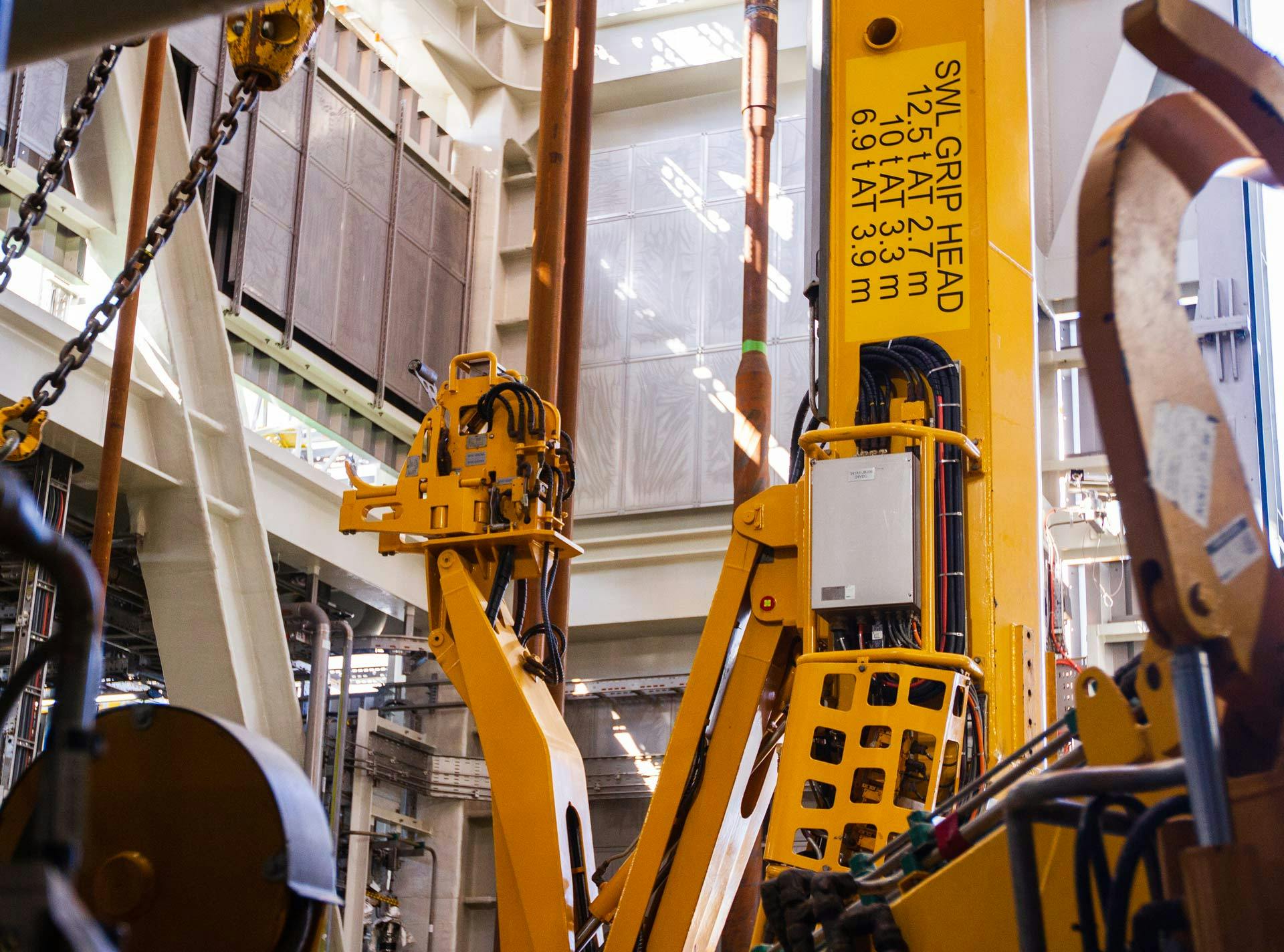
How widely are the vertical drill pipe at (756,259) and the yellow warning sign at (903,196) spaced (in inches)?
266

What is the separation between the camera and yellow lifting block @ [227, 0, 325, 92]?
4070 mm

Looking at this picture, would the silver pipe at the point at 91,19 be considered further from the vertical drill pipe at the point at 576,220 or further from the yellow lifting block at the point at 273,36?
the vertical drill pipe at the point at 576,220

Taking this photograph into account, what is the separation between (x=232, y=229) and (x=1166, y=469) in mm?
15836

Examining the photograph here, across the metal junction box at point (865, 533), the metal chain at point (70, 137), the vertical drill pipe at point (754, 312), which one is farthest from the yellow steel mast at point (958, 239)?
the vertical drill pipe at point (754, 312)

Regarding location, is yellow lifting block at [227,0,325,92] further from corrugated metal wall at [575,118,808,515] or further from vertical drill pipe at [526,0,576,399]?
corrugated metal wall at [575,118,808,515]

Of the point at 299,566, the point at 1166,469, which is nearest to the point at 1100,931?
the point at 1166,469

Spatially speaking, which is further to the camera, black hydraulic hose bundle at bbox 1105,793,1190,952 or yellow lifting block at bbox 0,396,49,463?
yellow lifting block at bbox 0,396,49,463

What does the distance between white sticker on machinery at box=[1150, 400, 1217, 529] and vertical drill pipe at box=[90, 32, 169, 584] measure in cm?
794

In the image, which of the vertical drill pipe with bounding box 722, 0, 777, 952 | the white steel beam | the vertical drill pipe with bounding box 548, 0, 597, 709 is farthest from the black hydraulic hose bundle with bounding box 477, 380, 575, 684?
the white steel beam

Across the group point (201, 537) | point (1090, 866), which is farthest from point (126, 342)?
point (1090, 866)

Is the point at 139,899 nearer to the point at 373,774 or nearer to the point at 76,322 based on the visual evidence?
the point at 76,322

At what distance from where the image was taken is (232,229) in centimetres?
1652

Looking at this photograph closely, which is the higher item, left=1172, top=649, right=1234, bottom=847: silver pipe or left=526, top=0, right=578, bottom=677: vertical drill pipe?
left=526, top=0, right=578, bottom=677: vertical drill pipe

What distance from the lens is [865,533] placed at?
6.34m
